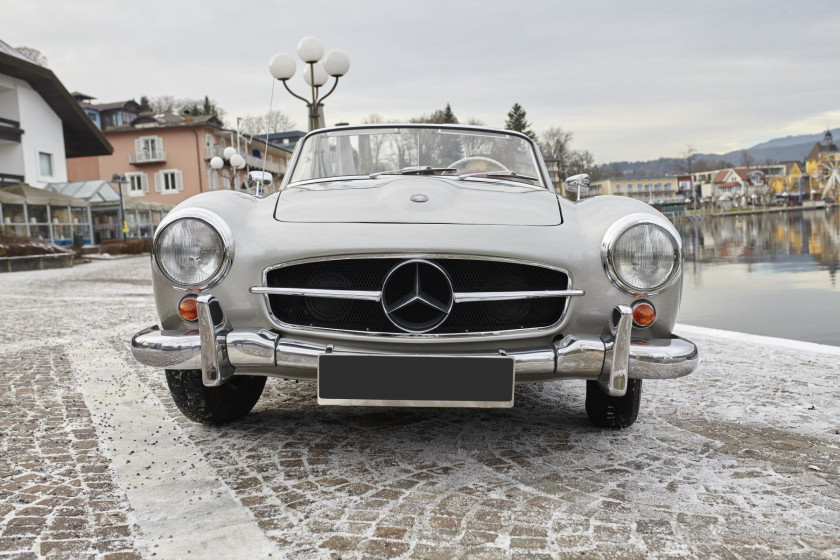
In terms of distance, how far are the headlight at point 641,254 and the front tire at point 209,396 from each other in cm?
176

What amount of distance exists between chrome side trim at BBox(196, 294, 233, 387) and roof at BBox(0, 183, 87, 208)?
23.1 metres

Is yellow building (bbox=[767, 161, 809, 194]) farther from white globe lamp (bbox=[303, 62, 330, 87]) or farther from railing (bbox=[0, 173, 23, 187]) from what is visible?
white globe lamp (bbox=[303, 62, 330, 87])

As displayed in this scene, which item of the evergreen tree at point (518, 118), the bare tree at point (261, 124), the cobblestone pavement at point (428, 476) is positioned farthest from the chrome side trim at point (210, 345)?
the evergreen tree at point (518, 118)

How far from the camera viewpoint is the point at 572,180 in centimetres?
400

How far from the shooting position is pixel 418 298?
8.14 feet

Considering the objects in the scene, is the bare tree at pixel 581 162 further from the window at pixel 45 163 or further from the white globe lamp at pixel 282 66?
the white globe lamp at pixel 282 66

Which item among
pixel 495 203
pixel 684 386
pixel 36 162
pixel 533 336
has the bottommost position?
pixel 684 386

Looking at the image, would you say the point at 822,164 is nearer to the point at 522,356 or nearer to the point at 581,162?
the point at 581,162

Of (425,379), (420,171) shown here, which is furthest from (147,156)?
(425,379)

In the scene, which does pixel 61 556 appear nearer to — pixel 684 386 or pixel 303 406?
pixel 303 406

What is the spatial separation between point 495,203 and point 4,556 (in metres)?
2.08

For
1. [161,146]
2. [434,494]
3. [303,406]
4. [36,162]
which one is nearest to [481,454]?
[434,494]

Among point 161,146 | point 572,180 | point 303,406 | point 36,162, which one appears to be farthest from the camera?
point 161,146

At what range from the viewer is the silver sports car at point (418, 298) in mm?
2420
